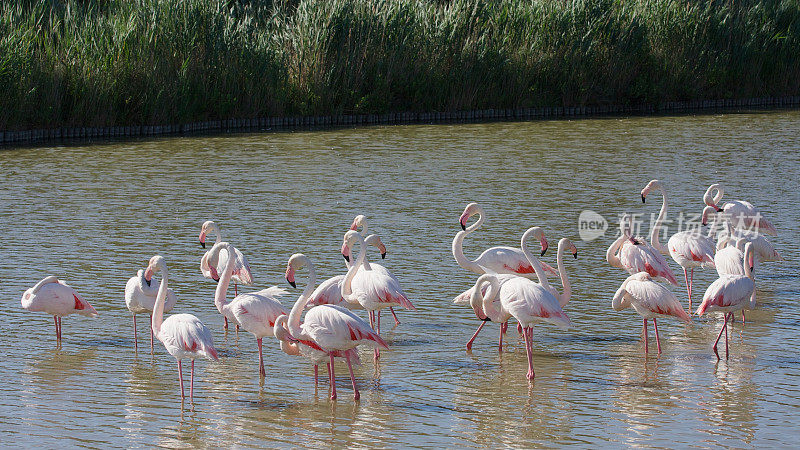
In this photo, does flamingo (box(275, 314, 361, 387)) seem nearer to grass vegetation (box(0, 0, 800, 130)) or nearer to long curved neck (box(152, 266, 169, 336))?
long curved neck (box(152, 266, 169, 336))

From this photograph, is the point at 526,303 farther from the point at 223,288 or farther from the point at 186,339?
the point at 186,339

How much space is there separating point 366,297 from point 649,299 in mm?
2029

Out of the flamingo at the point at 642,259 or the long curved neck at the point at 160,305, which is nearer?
the long curved neck at the point at 160,305

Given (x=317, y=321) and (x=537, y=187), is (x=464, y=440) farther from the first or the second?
(x=537, y=187)

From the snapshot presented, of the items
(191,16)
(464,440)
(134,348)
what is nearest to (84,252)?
(134,348)

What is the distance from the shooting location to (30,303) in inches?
293

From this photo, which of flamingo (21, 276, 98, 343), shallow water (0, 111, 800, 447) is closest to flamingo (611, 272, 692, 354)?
shallow water (0, 111, 800, 447)

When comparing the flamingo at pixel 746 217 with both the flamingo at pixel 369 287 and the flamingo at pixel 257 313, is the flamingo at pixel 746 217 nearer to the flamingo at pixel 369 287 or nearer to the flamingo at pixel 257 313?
the flamingo at pixel 369 287

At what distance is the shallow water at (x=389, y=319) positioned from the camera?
6031mm

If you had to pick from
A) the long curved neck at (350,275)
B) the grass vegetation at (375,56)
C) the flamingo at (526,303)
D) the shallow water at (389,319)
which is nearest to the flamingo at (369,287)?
the long curved neck at (350,275)

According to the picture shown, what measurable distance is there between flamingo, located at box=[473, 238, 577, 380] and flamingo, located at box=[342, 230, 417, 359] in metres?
0.58

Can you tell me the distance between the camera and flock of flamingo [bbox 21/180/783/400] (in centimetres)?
638

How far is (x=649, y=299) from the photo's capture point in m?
7.18

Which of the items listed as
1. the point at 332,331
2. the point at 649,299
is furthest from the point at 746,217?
the point at 332,331
